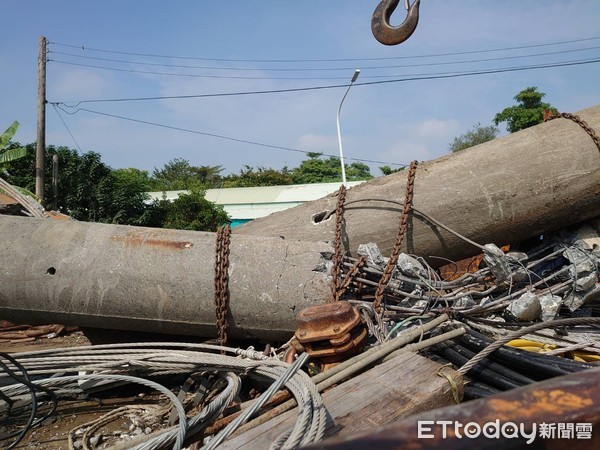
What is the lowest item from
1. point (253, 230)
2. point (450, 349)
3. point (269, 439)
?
point (269, 439)

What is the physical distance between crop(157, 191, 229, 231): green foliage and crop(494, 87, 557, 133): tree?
1681 centimetres

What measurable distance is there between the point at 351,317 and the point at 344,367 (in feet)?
1.04

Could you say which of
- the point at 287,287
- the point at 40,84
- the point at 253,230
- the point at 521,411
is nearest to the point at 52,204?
the point at 40,84

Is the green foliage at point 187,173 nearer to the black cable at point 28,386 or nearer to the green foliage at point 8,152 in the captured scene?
the green foliage at point 8,152

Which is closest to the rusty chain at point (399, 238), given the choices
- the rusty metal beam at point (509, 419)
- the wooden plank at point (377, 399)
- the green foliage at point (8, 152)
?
the wooden plank at point (377, 399)

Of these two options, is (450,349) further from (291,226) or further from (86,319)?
(86,319)

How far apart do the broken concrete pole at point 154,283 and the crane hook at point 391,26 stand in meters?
1.76

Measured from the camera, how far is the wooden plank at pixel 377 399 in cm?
187

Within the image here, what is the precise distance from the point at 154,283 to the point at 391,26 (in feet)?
8.70

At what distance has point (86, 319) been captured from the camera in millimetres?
3461

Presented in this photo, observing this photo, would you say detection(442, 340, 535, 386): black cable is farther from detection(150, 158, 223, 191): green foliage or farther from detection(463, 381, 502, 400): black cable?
detection(150, 158, 223, 191): green foliage

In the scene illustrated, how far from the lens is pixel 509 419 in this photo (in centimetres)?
69

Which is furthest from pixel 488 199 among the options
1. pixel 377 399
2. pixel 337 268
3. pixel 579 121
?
pixel 377 399

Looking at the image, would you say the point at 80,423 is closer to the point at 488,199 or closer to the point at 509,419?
the point at 509,419
